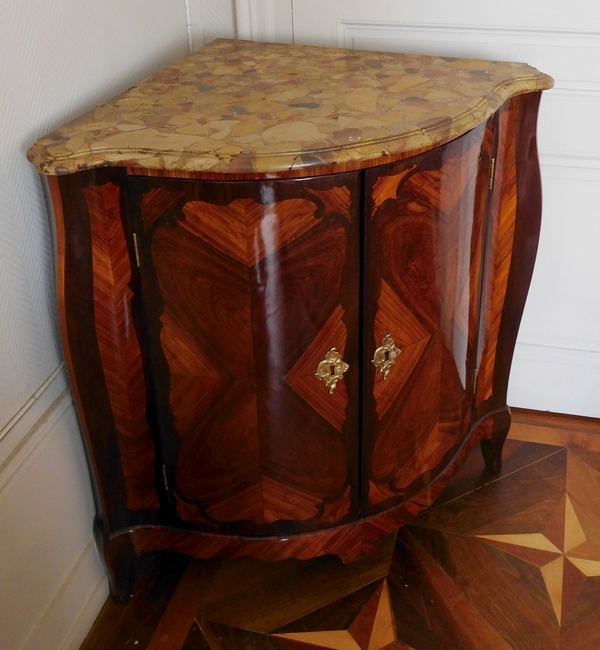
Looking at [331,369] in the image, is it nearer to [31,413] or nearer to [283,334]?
[283,334]

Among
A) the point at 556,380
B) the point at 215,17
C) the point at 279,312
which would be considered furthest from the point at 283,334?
the point at 556,380

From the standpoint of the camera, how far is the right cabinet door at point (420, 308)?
93cm

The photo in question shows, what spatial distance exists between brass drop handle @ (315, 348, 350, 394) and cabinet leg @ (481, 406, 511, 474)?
1.61 ft

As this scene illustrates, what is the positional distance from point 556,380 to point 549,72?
25.9 inches

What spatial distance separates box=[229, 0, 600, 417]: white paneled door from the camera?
4.28ft

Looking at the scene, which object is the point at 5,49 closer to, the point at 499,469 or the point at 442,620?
the point at 442,620

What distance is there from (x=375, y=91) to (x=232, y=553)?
0.72m

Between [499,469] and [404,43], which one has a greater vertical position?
[404,43]

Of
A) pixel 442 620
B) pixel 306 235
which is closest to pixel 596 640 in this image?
pixel 442 620

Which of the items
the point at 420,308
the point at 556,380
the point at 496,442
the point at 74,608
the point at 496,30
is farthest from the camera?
the point at 556,380

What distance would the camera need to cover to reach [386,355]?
1.02 m

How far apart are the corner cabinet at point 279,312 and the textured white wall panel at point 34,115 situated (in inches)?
2.6

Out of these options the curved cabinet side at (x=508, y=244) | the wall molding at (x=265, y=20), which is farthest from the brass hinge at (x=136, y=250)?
the wall molding at (x=265, y=20)

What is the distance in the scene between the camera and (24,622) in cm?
103
